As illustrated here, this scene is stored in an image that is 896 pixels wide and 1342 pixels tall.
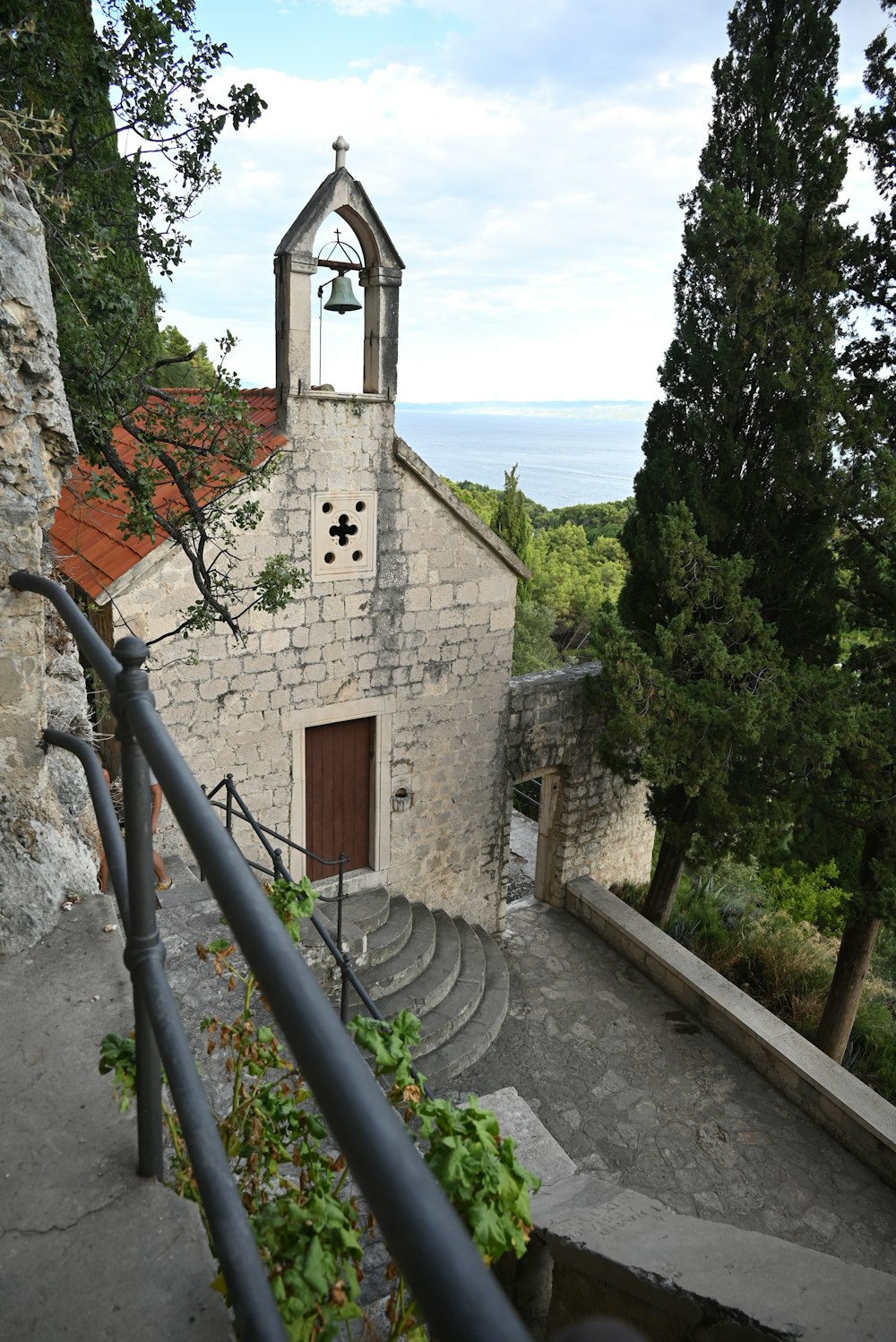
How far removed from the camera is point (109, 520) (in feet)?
23.5

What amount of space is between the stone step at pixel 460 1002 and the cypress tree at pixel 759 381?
254 cm

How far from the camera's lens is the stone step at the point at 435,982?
24.6 ft

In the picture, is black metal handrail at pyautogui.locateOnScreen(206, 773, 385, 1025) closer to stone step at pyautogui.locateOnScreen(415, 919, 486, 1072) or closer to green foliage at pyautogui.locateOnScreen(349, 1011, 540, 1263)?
green foliage at pyautogui.locateOnScreen(349, 1011, 540, 1263)

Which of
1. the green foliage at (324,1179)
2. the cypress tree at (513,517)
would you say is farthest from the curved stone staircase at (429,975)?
the cypress tree at (513,517)

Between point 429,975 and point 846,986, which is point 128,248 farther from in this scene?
point 846,986

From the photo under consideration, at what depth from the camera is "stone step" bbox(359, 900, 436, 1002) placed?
7.52 meters

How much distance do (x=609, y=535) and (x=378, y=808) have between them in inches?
1147

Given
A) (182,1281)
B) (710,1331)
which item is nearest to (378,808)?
(710,1331)

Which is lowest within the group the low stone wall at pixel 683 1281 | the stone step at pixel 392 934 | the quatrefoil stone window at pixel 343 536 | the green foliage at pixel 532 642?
the stone step at pixel 392 934

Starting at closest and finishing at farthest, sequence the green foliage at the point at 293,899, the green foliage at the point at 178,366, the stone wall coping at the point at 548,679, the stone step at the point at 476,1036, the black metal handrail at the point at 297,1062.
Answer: the black metal handrail at the point at 297,1062, the green foliage at the point at 293,899, the stone step at the point at 476,1036, the stone wall coping at the point at 548,679, the green foliage at the point at 178,366

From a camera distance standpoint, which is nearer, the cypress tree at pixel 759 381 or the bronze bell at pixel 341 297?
the bronze bell at pixel 341 297

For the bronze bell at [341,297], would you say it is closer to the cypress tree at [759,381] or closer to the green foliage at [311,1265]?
the cypress tree at [759,381]

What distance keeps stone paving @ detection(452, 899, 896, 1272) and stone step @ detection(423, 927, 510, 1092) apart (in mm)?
142

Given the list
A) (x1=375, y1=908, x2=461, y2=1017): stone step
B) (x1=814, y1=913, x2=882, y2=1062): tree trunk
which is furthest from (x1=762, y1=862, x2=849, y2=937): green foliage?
(x1=375, y1=908, x2=461, y2=1017): stone step
